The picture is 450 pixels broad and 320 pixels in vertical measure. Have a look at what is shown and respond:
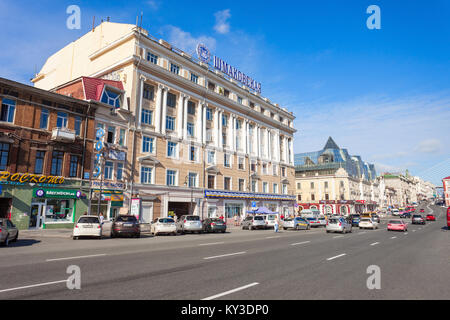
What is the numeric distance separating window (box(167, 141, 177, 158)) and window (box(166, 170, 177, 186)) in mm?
2053

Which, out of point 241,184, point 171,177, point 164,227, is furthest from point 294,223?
point 164,227

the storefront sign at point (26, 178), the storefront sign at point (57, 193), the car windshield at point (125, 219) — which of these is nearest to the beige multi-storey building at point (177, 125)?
the storefront sign at point (57, 193)

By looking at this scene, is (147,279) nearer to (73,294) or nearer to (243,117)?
(73,294)

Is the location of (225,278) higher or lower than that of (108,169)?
lower

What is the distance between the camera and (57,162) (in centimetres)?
2741

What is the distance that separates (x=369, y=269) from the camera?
912cm

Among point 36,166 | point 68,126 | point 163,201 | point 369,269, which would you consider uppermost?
point 68,126

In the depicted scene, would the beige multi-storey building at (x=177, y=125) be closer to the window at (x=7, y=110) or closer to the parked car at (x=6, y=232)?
the window at (x=7, y=110)

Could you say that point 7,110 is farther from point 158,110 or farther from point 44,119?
point 158,110

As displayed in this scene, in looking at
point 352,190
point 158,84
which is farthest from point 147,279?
point 352,190

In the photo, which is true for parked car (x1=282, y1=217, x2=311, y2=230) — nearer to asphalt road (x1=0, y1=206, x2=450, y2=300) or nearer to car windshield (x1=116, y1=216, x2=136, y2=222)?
car windshield (x1=116, y1=216, x2=136, y2=222)

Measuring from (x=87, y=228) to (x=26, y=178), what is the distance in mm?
9591

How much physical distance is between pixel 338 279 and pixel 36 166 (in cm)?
2693
